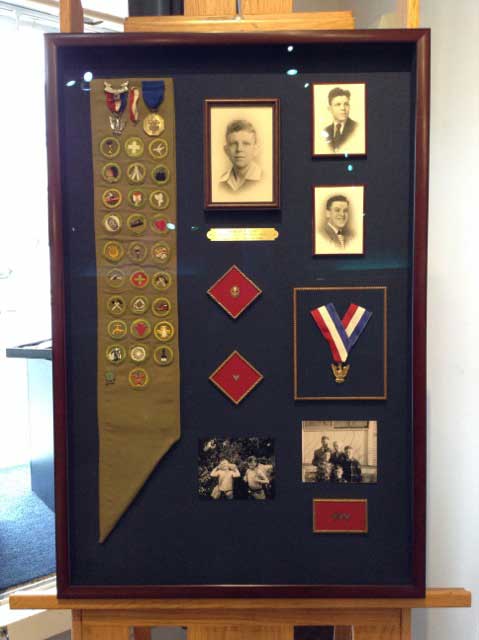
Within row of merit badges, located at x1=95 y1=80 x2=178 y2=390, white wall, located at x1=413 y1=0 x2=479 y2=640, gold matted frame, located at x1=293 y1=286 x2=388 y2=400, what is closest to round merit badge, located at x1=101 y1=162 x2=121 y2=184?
row of merit badges, located at x1=95 y1=80 x2=178 y2=390

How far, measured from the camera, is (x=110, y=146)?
99 cm

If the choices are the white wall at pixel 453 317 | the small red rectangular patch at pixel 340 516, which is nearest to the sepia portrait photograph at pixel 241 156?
the small red rectangular patch at pixel 340 516

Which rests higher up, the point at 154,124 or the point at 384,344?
the point at 154,124

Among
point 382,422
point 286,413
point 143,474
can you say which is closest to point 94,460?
point 143,474

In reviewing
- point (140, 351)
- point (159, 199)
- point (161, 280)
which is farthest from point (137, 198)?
point (140, 351)

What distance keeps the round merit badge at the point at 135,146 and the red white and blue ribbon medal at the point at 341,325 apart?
384mm

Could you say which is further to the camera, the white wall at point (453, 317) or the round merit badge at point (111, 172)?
the white wall at point (453, 317)

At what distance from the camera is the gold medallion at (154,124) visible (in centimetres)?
98

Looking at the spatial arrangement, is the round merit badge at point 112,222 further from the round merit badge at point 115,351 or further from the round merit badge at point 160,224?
the round merit badge at point 115,351

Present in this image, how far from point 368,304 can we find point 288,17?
0.50 meters

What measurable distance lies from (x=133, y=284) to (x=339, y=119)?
428 millimetres

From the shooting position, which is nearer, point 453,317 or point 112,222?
point 112,222

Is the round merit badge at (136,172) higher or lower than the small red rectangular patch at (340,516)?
higher

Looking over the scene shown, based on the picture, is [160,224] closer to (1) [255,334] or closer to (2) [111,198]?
(2) [111,198]
